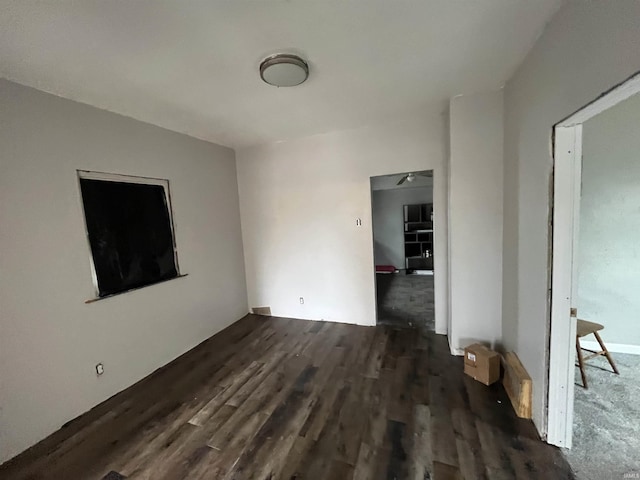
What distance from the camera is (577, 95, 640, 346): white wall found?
8.04 ft

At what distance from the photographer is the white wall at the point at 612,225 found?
245 centimetres

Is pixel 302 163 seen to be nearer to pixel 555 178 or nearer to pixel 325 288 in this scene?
pixel 325 288

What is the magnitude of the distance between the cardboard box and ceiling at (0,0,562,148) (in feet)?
7.84

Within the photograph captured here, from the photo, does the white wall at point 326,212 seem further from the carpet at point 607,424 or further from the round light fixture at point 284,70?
the round light fixture at point 284,70

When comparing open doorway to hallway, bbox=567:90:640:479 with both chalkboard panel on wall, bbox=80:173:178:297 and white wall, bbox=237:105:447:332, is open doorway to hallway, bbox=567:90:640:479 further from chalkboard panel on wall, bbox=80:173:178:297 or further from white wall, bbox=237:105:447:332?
chalkboard panel on wall, bbox=80:173:178:297

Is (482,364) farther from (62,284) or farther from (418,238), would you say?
(418,238)

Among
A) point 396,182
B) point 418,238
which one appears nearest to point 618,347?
point 396,182

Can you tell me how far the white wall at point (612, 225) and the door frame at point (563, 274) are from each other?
1.50 metres

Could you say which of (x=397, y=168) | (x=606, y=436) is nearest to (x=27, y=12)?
(x=397, y=168)

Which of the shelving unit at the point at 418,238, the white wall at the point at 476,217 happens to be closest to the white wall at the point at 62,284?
the white wall at the point at 476,217

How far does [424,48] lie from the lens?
176 centimetres

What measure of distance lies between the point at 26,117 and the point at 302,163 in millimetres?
2666

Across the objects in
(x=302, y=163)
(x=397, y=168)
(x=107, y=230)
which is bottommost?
(x=107, y=230)

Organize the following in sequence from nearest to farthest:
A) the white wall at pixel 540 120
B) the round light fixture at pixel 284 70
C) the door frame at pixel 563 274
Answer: the white wall at pixel 540 120
the door frame at pixel 563 274
the round light fixture at pixel 284 70
